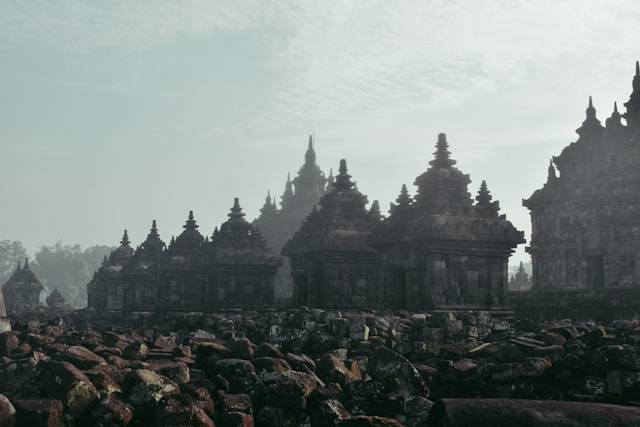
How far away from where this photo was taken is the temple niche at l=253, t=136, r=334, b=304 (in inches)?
2544

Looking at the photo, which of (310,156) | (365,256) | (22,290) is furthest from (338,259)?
(310,156)

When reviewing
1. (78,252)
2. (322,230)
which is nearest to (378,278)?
(322,230)

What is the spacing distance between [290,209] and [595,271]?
5170 cm

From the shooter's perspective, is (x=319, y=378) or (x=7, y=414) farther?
(x=319, y=378)

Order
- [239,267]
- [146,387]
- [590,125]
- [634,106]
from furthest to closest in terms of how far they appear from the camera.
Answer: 1. [590,125]
2. [634,106]
3. [239,267]
4. [146,387]

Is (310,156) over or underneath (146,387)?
over

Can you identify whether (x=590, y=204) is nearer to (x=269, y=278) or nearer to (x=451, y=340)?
(x=269, y=278)

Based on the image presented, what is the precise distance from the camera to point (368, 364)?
923cm

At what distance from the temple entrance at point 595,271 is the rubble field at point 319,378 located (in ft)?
77.8

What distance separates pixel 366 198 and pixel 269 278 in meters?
4.79

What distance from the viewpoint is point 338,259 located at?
18875 millimetres

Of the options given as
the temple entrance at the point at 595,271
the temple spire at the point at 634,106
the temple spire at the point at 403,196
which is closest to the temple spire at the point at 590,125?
the temple spire at the point at 634,106

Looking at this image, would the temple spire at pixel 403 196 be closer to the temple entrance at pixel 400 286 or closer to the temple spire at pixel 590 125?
the temple entrance at pixel 400 286

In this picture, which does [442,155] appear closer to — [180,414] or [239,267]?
[239,267]
